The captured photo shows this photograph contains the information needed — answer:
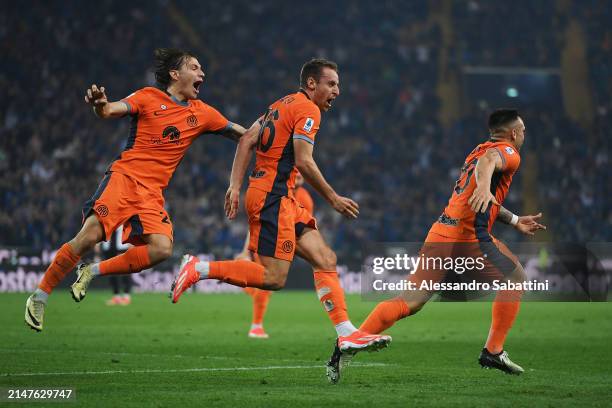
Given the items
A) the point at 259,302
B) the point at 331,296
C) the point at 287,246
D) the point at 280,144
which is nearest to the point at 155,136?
the point at 280,144

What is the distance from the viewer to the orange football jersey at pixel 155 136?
868cm

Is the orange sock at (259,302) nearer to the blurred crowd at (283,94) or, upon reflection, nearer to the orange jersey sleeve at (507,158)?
the orange jersey sleeve at (507,158)

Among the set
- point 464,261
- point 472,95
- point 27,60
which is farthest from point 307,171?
point 472,95

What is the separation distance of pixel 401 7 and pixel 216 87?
290 inches

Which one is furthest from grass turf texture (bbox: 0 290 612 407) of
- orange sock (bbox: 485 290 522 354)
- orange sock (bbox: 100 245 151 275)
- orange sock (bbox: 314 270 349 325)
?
orange sock (bbox: 100 245 151 275)

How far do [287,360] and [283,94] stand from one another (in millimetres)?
22117

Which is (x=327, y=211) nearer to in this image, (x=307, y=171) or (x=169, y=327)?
(x=169, y=327)

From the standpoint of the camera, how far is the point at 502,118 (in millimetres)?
8602

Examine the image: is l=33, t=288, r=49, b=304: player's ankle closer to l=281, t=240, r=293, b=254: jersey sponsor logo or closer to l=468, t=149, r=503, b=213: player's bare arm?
l=281, t=240, r=293, b=254: jersey sponsor logo

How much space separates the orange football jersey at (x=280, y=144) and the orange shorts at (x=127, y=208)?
1017mm

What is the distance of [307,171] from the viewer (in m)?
7.75

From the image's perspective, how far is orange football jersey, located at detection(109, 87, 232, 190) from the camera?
868 cm

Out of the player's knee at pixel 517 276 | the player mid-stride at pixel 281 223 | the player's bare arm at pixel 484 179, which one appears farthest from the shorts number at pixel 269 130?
the player's knee at pixel 517 276

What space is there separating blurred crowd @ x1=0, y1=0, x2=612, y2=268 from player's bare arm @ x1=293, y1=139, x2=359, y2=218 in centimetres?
1810
